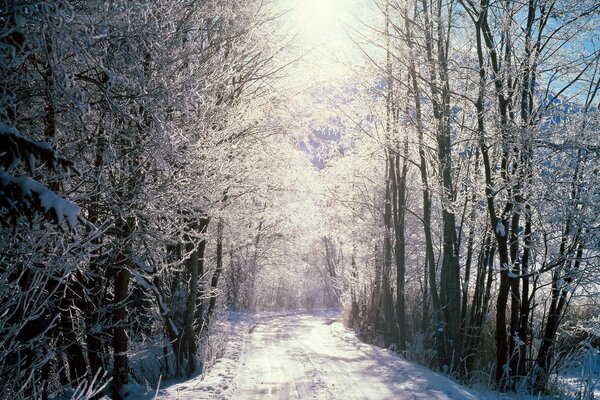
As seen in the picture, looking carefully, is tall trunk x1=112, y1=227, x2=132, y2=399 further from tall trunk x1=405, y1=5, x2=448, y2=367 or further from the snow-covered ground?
A: tall trunk x1=405, y1=5, x2=448, y2=367

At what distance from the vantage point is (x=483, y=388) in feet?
28.7

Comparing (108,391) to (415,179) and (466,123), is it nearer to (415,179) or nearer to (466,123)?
(466,123)

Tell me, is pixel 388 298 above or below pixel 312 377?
above

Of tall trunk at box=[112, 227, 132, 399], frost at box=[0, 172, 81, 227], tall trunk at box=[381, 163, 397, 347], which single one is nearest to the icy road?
tall trunk at box=[112, 227, 132, 399]

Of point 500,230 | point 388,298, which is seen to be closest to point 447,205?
point 500,230

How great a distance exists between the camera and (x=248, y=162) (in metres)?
11.9

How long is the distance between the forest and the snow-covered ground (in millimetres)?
815

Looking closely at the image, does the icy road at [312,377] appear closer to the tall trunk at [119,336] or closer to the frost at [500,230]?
the tall trunk at [119,336]

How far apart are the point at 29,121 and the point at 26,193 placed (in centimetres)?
289

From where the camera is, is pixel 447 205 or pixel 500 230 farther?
pixel 447 205

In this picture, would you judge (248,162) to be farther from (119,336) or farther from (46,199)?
(46,199)

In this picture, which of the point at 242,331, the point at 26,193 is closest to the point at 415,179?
the point at 242,331

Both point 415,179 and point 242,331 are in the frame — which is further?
point 415,179

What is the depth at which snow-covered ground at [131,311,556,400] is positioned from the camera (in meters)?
7.30
